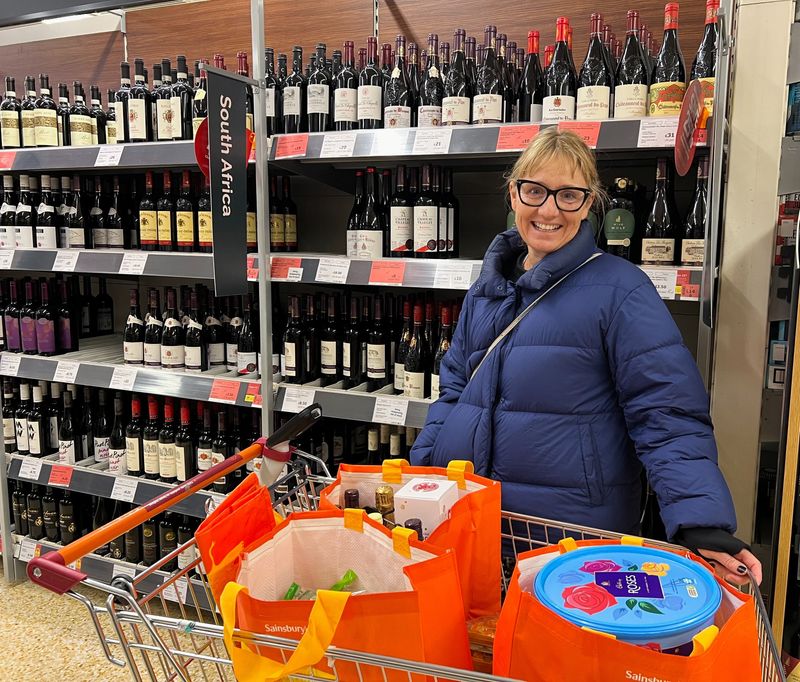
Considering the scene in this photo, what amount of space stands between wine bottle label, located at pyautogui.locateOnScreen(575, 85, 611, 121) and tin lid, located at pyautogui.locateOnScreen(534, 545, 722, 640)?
A: 1.45 meters

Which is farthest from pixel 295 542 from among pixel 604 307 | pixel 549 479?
→ pixel 604 307

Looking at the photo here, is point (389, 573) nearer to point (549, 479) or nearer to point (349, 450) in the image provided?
point (549, 479)

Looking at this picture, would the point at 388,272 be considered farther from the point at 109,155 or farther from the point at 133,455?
the point at 133,455

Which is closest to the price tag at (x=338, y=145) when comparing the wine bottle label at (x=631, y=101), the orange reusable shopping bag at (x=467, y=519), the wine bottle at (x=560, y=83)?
the wine bottle at (x=560, y=83)

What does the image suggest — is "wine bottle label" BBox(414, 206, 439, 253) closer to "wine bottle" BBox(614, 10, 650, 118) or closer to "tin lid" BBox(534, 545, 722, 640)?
"wine bottle" BBox(614, 10, 650, 118)

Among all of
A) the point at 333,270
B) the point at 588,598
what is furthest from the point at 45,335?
the point at 588,598

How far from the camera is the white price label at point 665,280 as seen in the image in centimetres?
191

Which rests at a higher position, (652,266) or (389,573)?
(652,266)

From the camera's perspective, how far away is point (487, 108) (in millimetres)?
2219

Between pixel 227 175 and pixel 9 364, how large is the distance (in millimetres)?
1613

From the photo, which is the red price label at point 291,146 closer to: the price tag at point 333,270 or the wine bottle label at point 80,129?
the price tag at point 333,270

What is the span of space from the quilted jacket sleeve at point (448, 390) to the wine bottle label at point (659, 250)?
→ 72cm

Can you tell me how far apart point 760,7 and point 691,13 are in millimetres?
607

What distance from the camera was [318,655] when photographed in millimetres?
785
